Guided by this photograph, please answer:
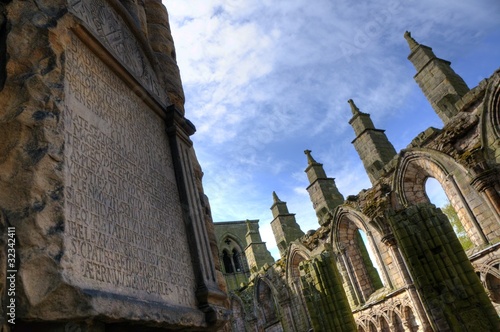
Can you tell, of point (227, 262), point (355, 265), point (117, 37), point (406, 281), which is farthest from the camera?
point (227, 262)

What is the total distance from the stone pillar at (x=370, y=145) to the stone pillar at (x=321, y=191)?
221 cm

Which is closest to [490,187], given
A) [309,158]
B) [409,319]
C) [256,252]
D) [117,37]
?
[409,319]

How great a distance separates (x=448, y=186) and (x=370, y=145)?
13.1ft

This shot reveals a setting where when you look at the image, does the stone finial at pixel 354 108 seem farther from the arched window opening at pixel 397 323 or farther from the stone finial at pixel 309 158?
the arched window opening at pixel 397 323

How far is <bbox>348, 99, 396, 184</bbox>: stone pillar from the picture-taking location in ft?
39.9

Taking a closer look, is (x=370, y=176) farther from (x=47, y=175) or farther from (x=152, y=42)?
(x=47, y=175)

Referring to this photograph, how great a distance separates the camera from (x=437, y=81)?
11.0 m

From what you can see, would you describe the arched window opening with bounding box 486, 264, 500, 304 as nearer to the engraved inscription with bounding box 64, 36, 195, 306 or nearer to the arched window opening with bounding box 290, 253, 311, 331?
the arched window opening with bounding box 290, 253, 311, 331

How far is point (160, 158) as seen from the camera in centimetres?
297

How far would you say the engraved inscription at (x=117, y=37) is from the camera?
2570 millimetres

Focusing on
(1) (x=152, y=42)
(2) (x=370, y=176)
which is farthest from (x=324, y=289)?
(1) (x=152, y=42)

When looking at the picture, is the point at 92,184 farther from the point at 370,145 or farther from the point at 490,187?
the point at 370,145

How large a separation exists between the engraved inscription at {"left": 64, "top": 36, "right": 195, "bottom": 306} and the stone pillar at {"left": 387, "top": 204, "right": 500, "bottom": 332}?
4551 millimetres

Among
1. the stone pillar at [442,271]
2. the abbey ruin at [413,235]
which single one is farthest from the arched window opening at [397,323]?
the stone pillar at [442,271]
